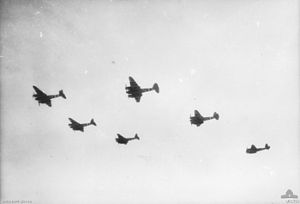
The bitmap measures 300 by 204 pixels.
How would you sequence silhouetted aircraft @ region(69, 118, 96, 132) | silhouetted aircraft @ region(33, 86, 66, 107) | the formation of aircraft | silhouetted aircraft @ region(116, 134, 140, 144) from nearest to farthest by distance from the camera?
the formation of aircraft, silhouetted aircraft @ region(33, 86, 66, 107), silhouetted aircraft @ region(69, 118, 96, 132), silhouetted aircraft @ region(116, 134, 140, 144)

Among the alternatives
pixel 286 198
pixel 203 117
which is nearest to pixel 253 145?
pixel 203 117

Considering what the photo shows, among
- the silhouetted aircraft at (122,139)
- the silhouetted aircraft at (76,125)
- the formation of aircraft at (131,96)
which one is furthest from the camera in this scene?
the silhouetted aircraft at (122,139)

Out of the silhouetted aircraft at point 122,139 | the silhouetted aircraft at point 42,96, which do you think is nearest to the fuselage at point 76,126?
the silhouetted aircraft at point 42,96

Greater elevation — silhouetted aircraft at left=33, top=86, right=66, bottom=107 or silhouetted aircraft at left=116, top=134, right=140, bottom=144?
silhouetted aircraft at left=33, top=86, right=66, bottom=107

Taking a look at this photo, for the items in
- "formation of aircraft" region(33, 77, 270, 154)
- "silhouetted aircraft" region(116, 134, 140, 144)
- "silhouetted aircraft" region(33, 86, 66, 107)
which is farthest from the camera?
"silhouetted aircraft" region(116, 134, 140, 144)

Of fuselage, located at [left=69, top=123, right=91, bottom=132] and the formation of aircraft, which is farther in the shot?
fuselage, located at [left=69, top=123, right=91, bottom=132]

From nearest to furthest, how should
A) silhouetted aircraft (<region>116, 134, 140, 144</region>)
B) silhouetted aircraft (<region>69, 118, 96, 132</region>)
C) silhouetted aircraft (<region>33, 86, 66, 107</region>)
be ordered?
silhouetted aircraft (<region>33, 86, 66, 107</region>) → silhouetted aircraft (<region>69, 118, 96, 132</region>) → silhouetted aircraft (<region>116, 134, 140, 144</region>)

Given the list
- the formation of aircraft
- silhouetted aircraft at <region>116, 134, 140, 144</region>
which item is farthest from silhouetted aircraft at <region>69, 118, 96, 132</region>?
silhouetted aircraft at <region>116, 134, 140, 144</region>

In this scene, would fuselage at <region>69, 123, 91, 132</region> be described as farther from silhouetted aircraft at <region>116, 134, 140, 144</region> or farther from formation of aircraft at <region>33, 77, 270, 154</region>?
silhouetted aircraft at <region>116, 134, 140, 144</region>

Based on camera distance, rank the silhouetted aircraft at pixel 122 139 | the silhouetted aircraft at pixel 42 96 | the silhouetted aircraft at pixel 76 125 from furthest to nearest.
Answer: the silhouetted aircraft at pixel 122 139 < the silhouetted aircraft at pixel 76 125 < the silhouetted aircraft at pixel 42 96

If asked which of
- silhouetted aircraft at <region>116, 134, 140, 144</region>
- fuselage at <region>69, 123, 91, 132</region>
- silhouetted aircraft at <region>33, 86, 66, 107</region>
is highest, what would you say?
silhouetted aircraft at <region>33, 86, 66, 107</region>

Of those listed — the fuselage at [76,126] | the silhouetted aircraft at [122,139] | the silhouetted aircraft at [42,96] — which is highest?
the silhouetted aircraft at [42,96]

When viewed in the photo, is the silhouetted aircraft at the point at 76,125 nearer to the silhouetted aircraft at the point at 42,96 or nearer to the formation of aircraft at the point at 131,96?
the formation of aircraft at the point at 131,96

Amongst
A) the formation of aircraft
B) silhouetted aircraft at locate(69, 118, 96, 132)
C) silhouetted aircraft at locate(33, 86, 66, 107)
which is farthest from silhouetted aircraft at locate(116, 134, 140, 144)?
silhouetted aircraft at locate(33, 86, 66, 107)
